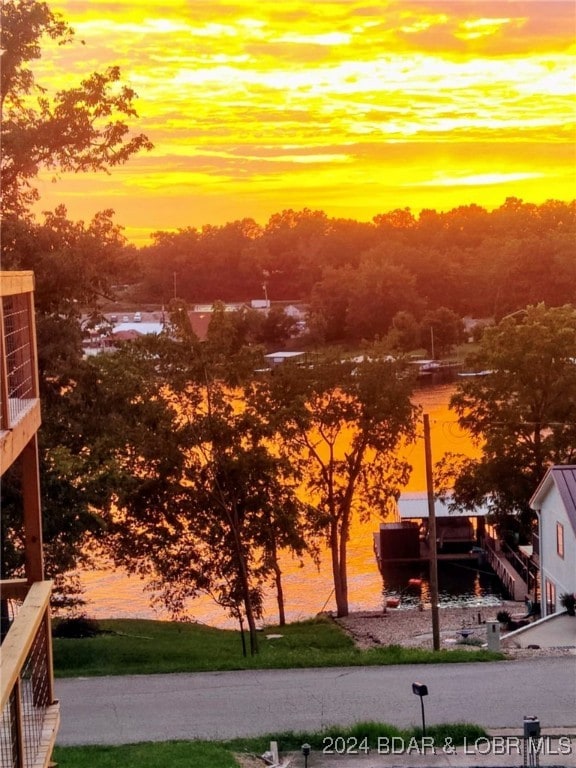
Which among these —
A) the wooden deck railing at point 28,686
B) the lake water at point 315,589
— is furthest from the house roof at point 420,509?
the wooden deck railing at point 28,686

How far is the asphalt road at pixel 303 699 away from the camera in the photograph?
34.3 ft

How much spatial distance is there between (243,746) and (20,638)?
20.7 ft

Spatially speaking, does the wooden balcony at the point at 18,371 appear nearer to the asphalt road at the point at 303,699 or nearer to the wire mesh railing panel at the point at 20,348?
the wire mesh railing panel at the point at 20,348

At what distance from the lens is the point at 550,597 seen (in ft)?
73.3

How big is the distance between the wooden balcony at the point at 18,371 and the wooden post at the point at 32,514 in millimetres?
108

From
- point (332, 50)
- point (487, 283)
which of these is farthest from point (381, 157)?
point (487, 283)

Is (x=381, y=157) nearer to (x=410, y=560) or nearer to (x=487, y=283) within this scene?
(x=410, y=560)

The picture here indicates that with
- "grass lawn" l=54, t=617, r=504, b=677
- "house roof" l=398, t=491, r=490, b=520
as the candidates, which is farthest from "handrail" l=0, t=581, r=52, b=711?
"house roof" l=398, t=491, r=490, b=520

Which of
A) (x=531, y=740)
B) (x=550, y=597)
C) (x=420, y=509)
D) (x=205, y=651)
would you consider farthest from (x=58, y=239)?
(x=420, y=509)

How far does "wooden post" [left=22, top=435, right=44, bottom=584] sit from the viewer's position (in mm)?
5305

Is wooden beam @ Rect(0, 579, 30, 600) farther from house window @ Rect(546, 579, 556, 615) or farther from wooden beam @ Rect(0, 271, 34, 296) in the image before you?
house window @ Rect(546, 579, 556, 615)

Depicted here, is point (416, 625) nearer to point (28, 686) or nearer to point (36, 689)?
point (28, 686)

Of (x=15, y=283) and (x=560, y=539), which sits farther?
(x=560, y=539)

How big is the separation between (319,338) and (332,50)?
55.4 metres
